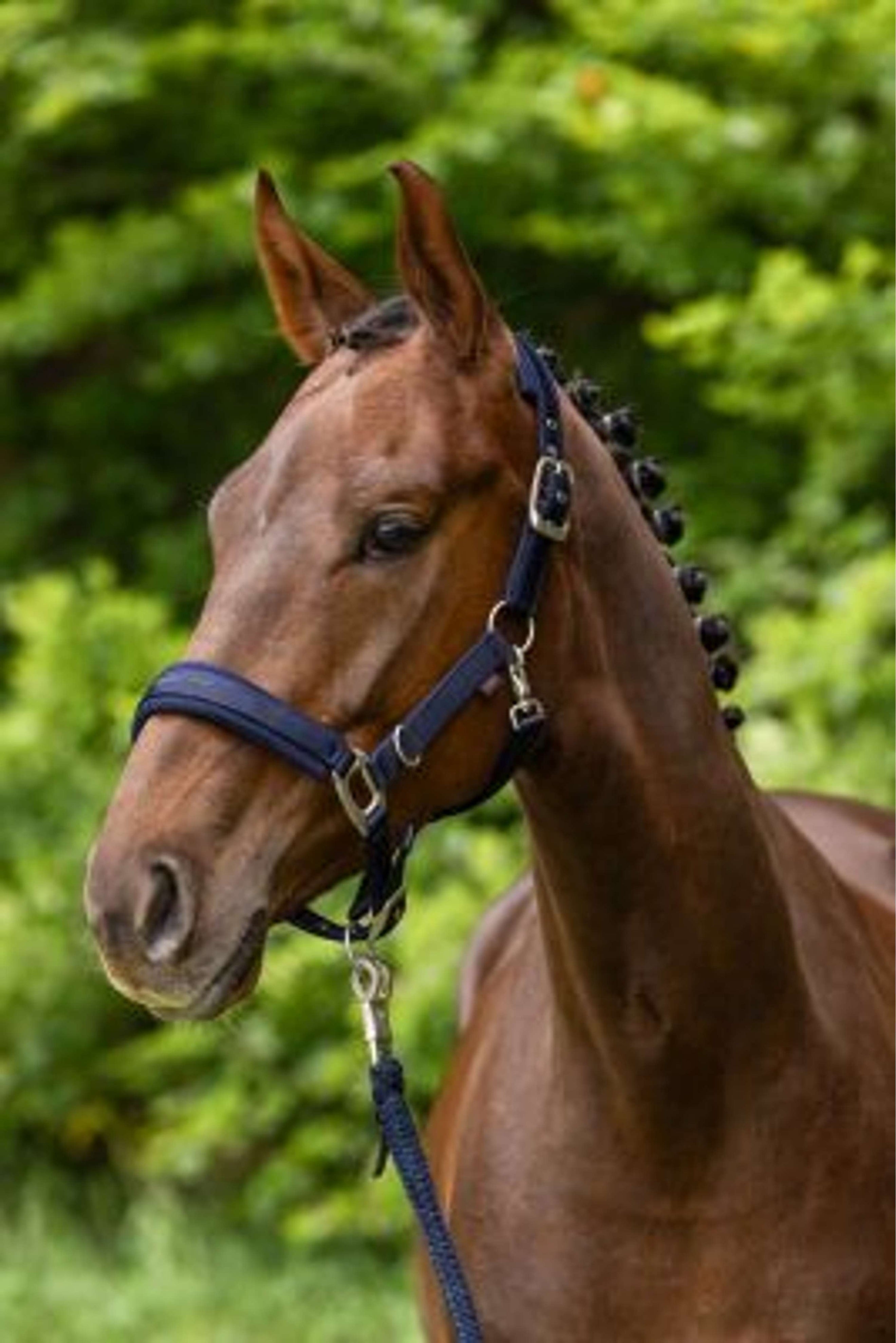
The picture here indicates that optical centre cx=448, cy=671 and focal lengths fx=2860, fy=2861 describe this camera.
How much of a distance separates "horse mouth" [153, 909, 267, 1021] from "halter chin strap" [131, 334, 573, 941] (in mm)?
136

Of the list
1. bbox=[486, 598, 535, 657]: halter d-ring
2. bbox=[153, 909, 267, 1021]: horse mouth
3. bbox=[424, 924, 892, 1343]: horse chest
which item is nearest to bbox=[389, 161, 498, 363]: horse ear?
bbox=[486, 598, 535, 657]: halter d-ring

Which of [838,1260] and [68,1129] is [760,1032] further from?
[68,1129]

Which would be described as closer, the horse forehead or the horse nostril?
the horse nostril

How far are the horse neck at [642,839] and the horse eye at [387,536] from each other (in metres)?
0.23

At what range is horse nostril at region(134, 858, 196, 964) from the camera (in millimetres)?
2773

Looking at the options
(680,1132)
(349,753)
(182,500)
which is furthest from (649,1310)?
(182,500)

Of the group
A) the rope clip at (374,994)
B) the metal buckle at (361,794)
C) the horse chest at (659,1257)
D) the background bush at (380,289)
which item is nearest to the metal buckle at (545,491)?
the metal buckle at (361,794)

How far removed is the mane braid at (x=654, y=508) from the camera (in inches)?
131

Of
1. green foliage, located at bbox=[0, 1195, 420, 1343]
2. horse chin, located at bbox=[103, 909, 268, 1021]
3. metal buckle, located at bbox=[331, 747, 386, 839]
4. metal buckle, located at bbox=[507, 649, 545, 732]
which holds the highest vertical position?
green foliage, located at bbox=[0, 1195, 420, 1343]

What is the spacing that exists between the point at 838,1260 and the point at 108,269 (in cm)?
563

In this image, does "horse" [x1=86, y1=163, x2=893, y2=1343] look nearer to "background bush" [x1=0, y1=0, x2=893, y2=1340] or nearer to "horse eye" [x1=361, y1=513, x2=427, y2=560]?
"horse eye" [x1=361, y1=513, x2=427, y2=560]

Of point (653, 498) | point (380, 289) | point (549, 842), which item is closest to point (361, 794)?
point (549, 842)

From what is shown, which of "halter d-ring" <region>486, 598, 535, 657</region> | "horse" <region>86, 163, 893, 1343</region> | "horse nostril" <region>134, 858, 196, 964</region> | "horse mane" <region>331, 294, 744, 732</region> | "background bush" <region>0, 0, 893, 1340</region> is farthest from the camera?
"background bush" <region>0, 0, 893, 1340</region>

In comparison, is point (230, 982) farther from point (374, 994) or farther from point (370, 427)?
point (370, 427)
